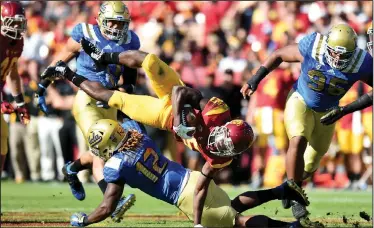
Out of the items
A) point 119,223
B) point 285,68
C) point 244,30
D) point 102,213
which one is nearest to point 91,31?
point 119,223

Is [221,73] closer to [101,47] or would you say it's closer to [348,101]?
[348,101]

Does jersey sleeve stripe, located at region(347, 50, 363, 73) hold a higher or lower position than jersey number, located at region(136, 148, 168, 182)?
higher

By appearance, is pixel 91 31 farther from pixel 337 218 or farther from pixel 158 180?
pixel 337 218

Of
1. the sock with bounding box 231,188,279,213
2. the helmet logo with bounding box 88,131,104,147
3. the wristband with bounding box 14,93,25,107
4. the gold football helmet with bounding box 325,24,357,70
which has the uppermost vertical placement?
the gold football helmet with bounding box 325,24,357,70

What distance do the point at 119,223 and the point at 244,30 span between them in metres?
7.28

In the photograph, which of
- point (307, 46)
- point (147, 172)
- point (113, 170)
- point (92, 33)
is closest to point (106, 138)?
point (113, 170)

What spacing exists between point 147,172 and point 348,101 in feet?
23.2

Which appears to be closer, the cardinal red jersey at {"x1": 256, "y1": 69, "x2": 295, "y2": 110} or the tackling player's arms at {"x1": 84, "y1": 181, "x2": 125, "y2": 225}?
the tackling player's arms at {"x1": 84, "y1": 181, "x2": 125, "y2": 225}

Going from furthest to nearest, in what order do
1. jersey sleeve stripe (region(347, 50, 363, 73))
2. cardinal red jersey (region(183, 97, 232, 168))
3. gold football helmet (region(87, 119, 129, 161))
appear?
1. jersey sleeve stripe (region(347, 50, 363, 73))
2. cardinal red jersey (region(183, 97, 232, 168))
3. gold football helmet (region(87, 119, 129, 161))

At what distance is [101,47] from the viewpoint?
9453 millimetres

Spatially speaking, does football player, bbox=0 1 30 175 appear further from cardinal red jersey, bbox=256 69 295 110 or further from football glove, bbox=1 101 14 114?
cardinal red jersey, bbox=256 69 295 110

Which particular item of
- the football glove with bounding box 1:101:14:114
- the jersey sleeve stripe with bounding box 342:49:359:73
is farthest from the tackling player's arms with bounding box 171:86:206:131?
the football glove with bounding box 1:101:14:114

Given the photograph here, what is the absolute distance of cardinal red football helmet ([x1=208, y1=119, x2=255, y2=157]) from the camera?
741 centimetres

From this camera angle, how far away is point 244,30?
16031 mm
